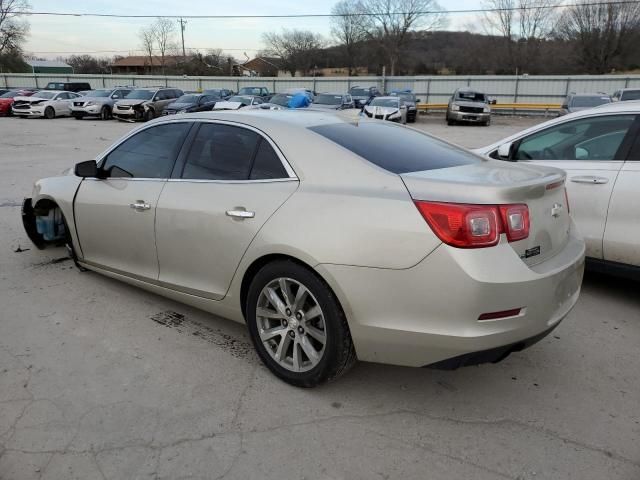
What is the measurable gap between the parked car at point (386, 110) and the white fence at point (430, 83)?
18099 mm

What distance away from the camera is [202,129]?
3596 millimetres

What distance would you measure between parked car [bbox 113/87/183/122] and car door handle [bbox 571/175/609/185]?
24.3m

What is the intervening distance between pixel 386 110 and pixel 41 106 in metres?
18.2

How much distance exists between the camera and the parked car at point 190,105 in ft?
81.0

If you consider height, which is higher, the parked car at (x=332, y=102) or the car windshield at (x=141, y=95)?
the car windshield at (x=141, y=95)

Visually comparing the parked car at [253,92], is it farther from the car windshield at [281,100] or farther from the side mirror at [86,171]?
the side mirror at [86,171]

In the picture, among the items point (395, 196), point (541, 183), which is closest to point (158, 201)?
point (395, 196)

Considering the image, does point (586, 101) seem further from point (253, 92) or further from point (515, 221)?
point (515, 221)

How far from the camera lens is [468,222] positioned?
2396mm

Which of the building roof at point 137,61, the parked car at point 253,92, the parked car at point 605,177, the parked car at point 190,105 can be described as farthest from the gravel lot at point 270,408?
the building roof at point 137,61

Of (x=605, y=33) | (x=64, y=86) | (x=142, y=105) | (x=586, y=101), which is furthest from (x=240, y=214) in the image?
(x=605, y=33)

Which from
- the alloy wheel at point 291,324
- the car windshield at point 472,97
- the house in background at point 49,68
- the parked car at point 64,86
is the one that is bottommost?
the alloy wheel at point 291,324

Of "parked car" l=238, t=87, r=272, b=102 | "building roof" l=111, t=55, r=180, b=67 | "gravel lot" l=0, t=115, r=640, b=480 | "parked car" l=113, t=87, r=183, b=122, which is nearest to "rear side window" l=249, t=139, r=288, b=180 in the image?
"gravel lot" l=0, t=115, r=640, b=480

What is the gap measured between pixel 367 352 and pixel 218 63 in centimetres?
Result: 8142
